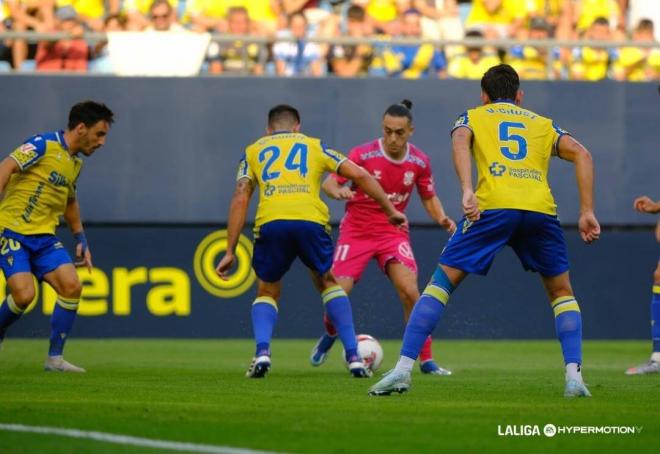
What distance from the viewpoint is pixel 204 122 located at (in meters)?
18.9

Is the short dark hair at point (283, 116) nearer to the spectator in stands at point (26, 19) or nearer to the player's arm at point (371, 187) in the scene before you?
the player's arm at point (371, 187)

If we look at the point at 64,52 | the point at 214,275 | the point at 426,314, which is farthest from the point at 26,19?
the point at 426,314

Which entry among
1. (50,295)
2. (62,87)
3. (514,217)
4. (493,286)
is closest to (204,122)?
(62,87)

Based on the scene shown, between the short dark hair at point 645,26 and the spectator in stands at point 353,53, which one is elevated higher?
the short dark hair at point 645,26

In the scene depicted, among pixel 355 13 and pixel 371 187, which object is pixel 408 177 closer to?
pixel 371 187

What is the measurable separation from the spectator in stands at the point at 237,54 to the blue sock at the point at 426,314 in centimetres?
1010

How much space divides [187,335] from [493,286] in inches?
165

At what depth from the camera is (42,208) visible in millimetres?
11516

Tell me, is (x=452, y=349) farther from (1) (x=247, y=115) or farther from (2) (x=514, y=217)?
(2) (x=514, y=217)

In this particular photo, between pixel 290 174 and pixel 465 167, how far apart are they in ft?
8.26

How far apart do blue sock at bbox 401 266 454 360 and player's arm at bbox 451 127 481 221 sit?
489mm

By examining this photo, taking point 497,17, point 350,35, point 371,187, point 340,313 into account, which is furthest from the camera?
point 497,17

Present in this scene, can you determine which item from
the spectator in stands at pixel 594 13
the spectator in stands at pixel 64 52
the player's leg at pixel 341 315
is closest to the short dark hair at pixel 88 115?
the player's leg at pixel 341 315

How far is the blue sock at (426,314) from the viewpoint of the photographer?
349 inches
